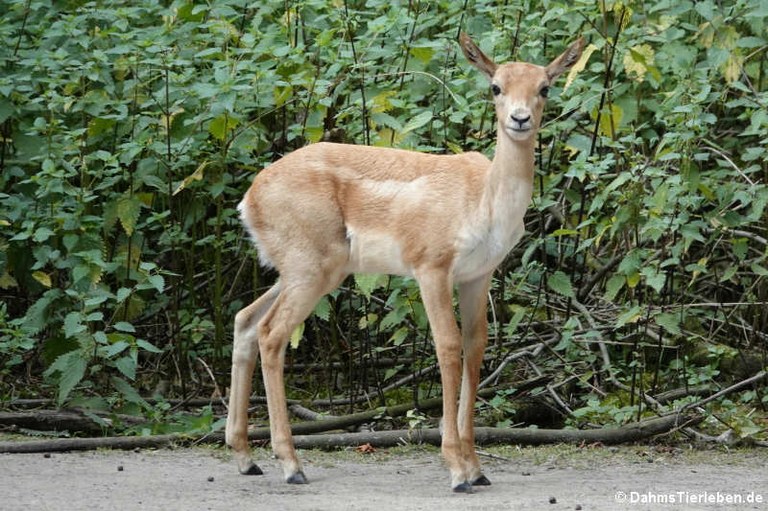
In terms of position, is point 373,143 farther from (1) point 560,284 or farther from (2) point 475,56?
(2) point 475,56

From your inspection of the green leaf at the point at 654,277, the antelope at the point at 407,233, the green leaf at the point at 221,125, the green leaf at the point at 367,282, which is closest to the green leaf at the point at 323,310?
the green leaf at the point at 367,282

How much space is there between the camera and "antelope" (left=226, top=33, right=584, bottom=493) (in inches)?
275

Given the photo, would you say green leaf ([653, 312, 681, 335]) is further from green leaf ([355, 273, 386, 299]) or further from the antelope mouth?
the antelope mouth

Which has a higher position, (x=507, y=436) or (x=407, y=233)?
(x=407, y=233)

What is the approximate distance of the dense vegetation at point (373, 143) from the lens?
27.9 ft

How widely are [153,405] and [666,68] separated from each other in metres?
4.17

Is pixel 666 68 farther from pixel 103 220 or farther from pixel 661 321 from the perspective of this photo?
pixel 103 220

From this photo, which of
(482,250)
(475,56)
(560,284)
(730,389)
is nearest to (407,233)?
(482,250)

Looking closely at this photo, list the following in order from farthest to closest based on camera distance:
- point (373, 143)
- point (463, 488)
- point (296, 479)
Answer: point (373, 143)
point (296, 479)
point (463, 488)

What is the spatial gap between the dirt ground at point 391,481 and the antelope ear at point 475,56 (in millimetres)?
2197

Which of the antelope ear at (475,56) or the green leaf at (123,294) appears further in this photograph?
the green leaf at (123,294)

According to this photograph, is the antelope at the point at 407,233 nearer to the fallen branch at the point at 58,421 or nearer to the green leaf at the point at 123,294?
the green leaf at the point at 123,294

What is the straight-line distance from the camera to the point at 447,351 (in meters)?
6.97

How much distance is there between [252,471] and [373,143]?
259 cm
